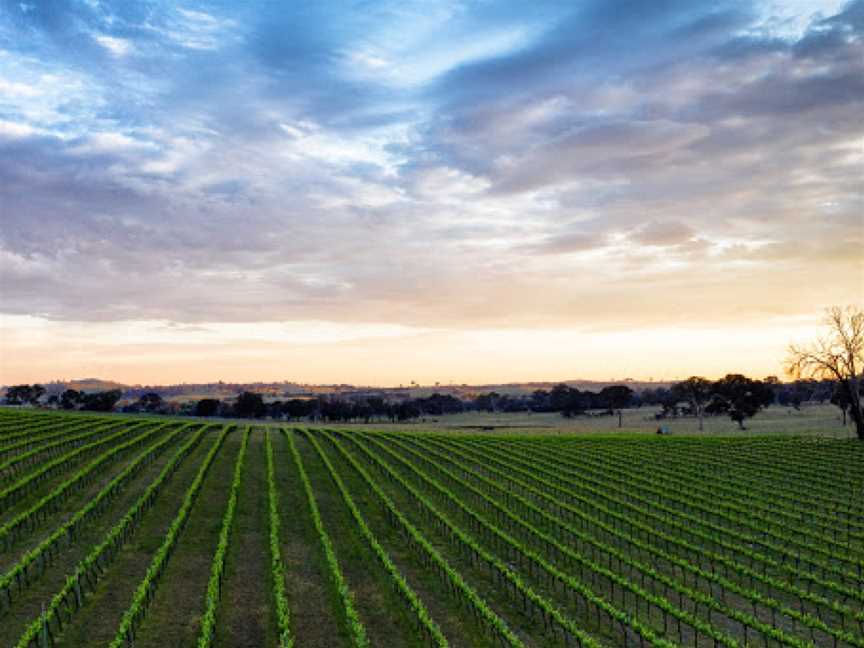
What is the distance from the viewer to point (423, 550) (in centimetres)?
2959

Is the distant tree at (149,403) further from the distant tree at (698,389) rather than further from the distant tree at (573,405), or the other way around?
A: the distant tree at (698,389)

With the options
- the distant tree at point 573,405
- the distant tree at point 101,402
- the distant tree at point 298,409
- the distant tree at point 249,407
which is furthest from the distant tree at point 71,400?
the distant tree at point 573,405

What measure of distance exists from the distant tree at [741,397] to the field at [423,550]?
4909 centimetres

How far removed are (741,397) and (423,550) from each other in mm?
88952

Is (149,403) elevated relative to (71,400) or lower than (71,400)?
lower

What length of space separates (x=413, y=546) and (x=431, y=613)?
25.1 feet

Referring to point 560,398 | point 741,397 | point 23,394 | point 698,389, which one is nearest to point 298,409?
point 560,398

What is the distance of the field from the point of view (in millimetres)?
21984

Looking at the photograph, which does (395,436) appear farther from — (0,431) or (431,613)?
(431,613)

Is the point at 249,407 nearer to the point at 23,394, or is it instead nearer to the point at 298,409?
the point at 298,409

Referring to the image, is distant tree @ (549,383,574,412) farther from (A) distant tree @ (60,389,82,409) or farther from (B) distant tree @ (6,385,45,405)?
(B) distant tree @ (6,385,45,405)

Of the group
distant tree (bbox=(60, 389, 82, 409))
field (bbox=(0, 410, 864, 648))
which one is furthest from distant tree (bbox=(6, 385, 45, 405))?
field (bbox=(0, 410, 864, 648))

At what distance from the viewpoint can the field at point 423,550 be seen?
22.0m

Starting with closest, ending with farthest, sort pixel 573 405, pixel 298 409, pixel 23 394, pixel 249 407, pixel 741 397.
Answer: pixel 741 397, pixel 573 405, pixel 249 407, pixel 298 409, pixel 23 394
